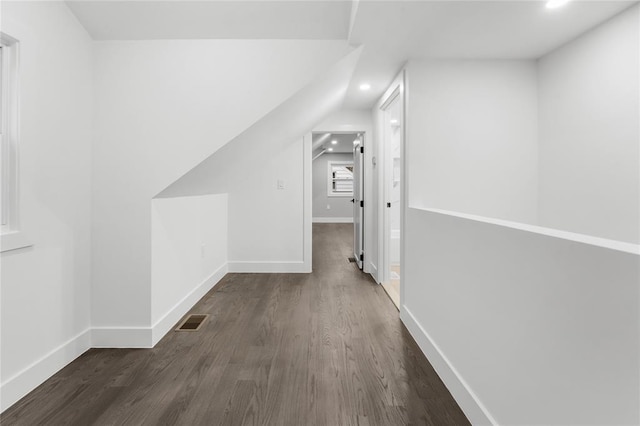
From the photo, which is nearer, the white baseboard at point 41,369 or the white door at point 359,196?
the white baseboard at point 41,369

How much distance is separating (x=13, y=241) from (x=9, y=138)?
0.51m

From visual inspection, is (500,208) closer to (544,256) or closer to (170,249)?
(544,256)

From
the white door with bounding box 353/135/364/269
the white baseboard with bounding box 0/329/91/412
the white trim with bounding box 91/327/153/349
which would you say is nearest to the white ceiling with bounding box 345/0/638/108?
the white door with bounding box 353/135/364/269

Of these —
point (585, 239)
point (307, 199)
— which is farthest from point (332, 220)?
point (585, 239)

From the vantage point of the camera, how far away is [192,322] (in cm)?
272

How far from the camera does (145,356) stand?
7.11 ft

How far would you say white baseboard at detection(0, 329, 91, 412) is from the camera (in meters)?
1.64

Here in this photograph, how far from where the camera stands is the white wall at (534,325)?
0.80 meters

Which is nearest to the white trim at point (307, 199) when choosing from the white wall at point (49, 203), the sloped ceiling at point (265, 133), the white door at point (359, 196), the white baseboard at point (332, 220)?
the white door at point (359, 196)

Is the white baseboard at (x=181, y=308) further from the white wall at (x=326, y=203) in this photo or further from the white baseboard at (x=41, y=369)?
the white wall at (x=326, y=203)

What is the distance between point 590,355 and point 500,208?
1.88 m

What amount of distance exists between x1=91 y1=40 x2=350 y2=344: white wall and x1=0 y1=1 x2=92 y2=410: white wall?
104 mm

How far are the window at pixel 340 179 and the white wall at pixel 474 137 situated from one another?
8.54 m

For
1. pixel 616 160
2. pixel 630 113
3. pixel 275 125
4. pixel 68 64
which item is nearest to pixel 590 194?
pixel 616 160
